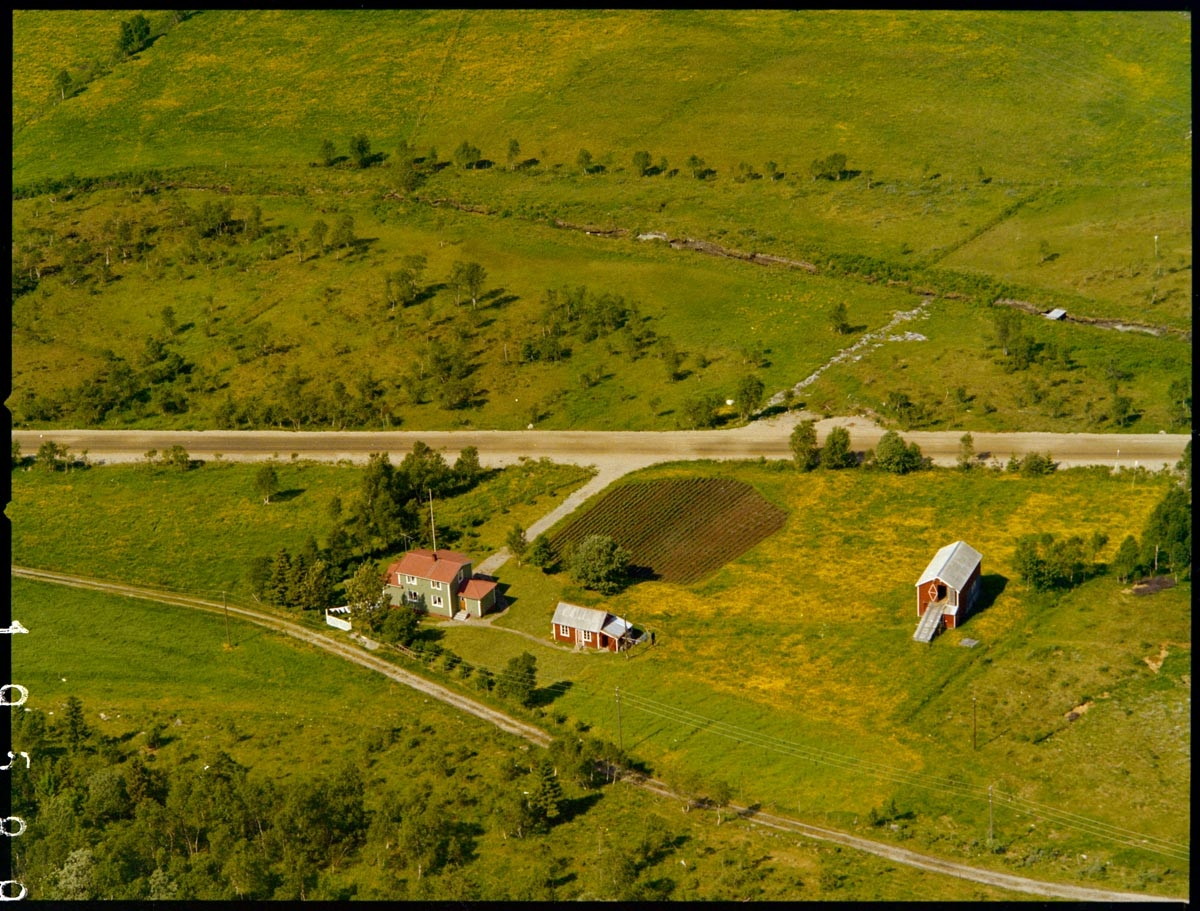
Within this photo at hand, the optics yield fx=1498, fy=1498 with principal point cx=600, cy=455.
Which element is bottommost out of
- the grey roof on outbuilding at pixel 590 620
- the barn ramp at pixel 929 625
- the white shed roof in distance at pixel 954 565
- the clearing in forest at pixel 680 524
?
the clearing in forest at pixel 680 524

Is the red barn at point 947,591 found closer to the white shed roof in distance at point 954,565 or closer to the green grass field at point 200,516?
the white shed roof in distance at point 954,565

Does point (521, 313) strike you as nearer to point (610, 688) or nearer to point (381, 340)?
point (381, 340)

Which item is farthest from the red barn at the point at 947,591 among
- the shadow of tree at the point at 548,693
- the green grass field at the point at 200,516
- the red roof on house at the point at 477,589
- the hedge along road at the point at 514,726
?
the green grass field at the point at 200,516

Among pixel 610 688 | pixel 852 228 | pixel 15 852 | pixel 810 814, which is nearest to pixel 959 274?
pixel 852 228

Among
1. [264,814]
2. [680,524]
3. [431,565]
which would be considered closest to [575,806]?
[264,814]

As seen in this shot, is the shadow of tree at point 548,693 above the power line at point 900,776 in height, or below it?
below

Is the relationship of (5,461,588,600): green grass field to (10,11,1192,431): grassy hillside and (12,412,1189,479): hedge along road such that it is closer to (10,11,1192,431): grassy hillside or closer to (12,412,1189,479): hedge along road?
A: (12,412,1189,479): hedge along road

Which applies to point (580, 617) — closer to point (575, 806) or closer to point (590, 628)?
point (590, 628)

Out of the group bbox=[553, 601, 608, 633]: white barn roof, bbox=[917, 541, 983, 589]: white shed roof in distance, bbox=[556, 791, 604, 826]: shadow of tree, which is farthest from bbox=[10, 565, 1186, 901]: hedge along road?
bbox=[917, 541, 983, 589]: white shed roof in distance
